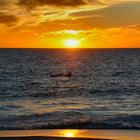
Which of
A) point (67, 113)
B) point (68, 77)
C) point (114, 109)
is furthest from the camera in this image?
point (68, 77)

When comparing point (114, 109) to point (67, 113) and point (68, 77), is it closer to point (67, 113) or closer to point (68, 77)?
point (67, 113)

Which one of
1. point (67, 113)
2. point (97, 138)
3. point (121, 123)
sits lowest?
point (97, 138)

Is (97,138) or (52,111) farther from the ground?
(52,111)

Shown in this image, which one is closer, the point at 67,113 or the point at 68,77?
the point at 67,113

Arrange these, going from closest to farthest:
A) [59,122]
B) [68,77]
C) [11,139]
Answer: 1. [11,139]
2. [59,122]
3. [68,77]

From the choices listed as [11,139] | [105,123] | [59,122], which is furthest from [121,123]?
[11,139]

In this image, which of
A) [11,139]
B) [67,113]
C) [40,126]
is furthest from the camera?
[67,113]

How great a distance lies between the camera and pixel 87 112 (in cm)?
2686

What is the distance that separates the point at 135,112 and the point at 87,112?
2.87 meters

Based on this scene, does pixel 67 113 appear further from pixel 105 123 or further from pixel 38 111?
pixel 105 123

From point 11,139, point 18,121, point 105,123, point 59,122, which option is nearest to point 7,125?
point 18,121

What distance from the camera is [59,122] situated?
23.2 m

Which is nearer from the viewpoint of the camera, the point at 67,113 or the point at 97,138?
the point at 97,138

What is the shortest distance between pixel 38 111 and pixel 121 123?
20.6 ft
